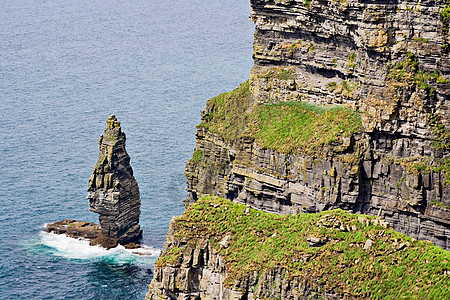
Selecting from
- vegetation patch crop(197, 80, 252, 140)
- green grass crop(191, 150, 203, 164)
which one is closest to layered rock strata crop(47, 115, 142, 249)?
green grass crop(191, 150, 203, 164)

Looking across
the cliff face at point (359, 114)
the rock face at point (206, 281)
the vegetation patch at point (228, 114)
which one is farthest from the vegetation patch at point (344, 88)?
the rock face at point (206, 281)

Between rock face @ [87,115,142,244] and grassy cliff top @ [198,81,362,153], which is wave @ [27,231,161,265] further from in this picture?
grassy cliff top @ [198,81,362,153]

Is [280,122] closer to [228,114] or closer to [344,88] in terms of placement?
[344,88]

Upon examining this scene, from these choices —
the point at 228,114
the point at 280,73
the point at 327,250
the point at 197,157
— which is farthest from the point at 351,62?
the point at 327,250

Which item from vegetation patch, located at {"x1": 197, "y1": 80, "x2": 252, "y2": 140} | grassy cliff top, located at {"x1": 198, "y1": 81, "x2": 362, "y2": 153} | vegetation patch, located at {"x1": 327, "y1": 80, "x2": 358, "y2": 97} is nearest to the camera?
grassy cliff top, located at {"x1": 198, "y1": 81, "x2": 362, "y2": 153}

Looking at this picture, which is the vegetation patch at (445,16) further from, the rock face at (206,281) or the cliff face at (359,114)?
the rock face at (206,281)

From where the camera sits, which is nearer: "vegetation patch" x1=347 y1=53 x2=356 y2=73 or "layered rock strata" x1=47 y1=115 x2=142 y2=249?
"vegetation patch" x1=347 y1=53 x2=356 y2=73

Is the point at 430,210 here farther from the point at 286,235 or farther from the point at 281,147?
the point at 286,235

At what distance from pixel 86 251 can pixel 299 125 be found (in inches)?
1971

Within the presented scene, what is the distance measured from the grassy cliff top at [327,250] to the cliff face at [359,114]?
93.4 ft

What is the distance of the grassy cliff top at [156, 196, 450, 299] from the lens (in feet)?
290

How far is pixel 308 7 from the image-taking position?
13688 centimetres

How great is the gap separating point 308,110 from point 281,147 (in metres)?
7.04

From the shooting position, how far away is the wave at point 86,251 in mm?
165000
